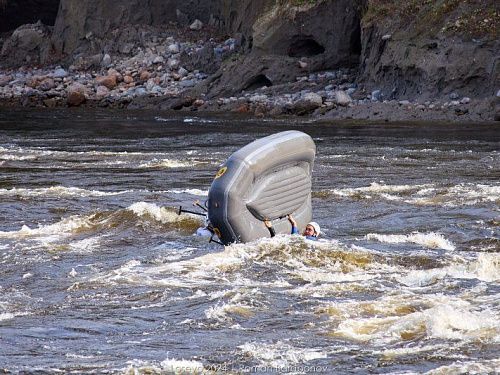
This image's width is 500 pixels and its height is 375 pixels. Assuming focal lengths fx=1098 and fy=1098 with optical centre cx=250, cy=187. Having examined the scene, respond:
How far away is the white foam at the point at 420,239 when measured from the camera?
41.7 ft

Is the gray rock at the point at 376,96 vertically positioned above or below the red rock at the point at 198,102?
above

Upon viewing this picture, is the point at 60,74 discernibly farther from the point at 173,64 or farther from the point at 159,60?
the point at 173,64

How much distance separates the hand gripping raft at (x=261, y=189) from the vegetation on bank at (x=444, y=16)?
19.5 m

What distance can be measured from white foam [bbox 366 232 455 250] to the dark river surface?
4cm

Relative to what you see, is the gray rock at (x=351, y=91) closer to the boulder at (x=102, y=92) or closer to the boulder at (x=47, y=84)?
the boulder at (x=102, y=92)

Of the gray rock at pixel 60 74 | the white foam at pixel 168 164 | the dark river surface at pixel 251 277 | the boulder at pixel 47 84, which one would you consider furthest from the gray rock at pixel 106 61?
the dark river surface at pixel 251 277

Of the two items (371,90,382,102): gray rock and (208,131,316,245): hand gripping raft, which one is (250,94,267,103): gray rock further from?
(208,131,316,245): hand gripping raft

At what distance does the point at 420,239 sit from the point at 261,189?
2.05 metres

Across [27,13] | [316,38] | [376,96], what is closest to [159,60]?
[316,38]

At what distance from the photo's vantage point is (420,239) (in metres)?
13.0

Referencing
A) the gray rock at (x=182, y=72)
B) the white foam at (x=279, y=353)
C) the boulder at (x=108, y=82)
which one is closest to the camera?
the white foam at (x=279, y=353)

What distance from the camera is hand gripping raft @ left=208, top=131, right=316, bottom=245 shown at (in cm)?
1212

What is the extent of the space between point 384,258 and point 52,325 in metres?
4.01

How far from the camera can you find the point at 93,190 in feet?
58.5
